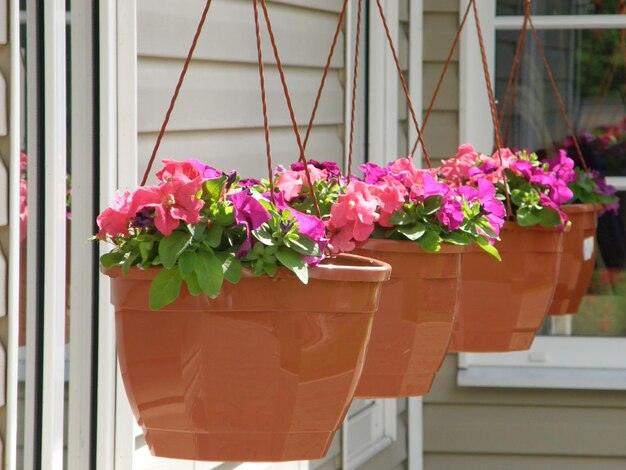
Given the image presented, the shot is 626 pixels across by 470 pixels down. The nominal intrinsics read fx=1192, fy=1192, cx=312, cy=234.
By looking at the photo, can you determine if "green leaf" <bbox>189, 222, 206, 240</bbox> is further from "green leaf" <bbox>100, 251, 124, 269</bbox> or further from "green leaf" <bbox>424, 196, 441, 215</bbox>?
"green leaf" <bbox>424, 196, 441, 215</bbox>

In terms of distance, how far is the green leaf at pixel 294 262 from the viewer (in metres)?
1.21

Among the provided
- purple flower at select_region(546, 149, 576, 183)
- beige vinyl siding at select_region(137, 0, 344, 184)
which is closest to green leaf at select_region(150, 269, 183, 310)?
beige vinyl siding at select_region(137, 0, 344, 184)

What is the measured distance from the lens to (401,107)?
3859 millimetres

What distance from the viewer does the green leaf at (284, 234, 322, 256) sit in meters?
1.23

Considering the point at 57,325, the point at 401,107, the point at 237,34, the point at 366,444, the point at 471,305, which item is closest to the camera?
the point at 57,325

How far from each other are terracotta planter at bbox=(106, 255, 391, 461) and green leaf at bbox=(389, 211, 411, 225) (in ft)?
1.03

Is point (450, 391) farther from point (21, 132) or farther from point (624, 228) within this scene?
point (21, 132)

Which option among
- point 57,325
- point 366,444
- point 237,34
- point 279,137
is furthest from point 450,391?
point 57,325

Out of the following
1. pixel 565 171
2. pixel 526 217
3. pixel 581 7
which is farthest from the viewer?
pixel 581 7

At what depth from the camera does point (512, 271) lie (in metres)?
2.07

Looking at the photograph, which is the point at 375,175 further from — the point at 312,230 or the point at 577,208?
the point at 577,208

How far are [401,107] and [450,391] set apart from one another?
3.10 feet

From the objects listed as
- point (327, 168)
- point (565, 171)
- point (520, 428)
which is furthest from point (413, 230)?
point (520, 428)

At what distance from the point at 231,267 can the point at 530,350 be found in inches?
112
